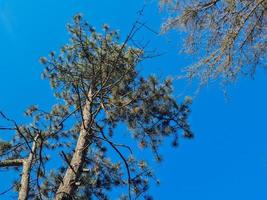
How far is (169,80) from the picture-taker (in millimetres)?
9898

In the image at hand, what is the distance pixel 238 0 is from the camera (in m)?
5.88

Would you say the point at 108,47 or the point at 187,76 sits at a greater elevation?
the point at 108,47

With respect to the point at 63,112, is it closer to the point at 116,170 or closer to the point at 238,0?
the point at 116,170

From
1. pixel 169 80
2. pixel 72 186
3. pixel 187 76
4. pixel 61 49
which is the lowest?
pixel 72 186

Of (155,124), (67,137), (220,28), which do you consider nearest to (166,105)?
(155,124)

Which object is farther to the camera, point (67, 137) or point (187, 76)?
point (67, 137)

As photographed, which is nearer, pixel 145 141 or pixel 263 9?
pixel 263 9

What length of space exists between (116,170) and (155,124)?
1.25 metres

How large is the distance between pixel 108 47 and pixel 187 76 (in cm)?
399

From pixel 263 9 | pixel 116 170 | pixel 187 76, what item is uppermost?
pixel 116 170

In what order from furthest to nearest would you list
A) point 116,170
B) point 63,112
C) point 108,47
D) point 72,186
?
point 63,112 → point 108,47 → point 116,170 → point 72,186

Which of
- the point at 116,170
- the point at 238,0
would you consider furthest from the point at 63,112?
the point at 238,0

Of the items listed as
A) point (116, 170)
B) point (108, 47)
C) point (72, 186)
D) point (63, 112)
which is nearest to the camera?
point (72, 186)

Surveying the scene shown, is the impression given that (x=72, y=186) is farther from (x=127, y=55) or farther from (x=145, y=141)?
(x=127, y=55)
